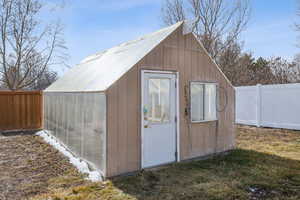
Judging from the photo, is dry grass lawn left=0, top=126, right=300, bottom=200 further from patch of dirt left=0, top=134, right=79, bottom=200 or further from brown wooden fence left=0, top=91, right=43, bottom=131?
brown wooden fence left=0, top=91, right=43, bottom=131

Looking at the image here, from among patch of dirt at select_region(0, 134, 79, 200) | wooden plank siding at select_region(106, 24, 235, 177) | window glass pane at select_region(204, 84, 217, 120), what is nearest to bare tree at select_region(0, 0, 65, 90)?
patch of dirt at select_region(0, 134, 79, 200)

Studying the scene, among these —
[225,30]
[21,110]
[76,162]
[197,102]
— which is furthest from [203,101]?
[225,30]

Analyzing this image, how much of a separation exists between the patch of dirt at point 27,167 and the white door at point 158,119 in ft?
6.22

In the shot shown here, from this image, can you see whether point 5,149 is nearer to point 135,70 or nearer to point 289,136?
point 135,70

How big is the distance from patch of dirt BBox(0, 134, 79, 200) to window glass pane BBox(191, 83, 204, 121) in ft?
10.3

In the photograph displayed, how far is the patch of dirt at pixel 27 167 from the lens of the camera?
3715 mm

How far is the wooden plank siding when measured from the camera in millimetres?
4035

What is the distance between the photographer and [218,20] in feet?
47.1

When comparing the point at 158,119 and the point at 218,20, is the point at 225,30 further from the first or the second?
the point at 158,119

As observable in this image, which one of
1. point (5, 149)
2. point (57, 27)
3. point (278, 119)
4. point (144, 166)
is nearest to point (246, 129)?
point (278, 119)

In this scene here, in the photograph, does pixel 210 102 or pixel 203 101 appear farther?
pixel 210 102

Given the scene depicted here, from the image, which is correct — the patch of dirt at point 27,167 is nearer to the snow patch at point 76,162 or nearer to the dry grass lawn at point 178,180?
the dry grass lawn at point 178,180

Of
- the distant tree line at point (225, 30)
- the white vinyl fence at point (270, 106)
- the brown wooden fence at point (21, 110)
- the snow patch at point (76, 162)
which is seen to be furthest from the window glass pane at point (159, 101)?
the distant tree line at point (225, 30)

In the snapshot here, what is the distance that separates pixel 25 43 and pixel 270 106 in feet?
44.9
